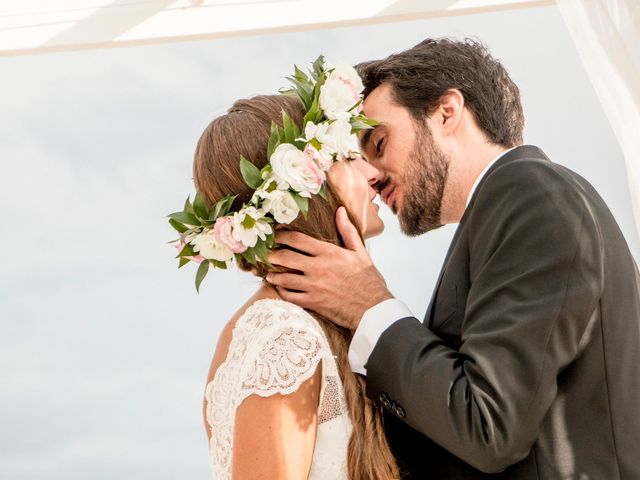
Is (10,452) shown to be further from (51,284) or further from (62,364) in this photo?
(51,284)

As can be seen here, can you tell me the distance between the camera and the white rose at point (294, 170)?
6.94 ft

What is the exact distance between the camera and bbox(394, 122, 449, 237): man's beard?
2.69 meters

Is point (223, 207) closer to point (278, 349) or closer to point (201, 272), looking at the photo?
point (201, 272)

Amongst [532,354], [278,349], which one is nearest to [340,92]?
[278,349]

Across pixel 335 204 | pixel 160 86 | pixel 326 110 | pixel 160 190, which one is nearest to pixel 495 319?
pixel 335 204

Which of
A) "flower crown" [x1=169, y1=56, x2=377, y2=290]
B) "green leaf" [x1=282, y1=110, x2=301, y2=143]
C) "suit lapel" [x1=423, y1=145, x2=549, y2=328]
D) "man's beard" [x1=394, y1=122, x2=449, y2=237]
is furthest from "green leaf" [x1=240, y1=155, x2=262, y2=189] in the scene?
"man's beard" [x1=394, y1=122, x2=449, y2=237]

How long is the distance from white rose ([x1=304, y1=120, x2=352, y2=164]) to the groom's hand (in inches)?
7.7

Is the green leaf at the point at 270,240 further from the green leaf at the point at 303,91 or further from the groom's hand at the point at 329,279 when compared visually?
the green leaf at the point at 303,91

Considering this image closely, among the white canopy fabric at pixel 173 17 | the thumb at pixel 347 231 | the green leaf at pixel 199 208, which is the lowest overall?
the thumb at pixel 347 231

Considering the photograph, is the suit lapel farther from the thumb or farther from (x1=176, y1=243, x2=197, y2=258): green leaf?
(x1=176, y1=243, x2=197, y2=258): green leaf

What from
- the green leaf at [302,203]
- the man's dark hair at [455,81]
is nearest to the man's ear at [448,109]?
the man's dark hair at [455,81]

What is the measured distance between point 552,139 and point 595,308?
15.3ft

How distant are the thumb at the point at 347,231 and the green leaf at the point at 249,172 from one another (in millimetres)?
234

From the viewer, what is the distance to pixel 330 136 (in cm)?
223
